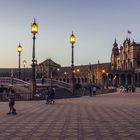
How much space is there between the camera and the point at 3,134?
46.9 feet

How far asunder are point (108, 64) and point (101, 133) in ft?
543

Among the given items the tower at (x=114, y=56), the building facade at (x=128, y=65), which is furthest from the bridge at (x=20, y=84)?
the tower at (x=114, y=56)

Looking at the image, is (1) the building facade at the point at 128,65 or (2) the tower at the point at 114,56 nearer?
(1) the building facade at the point at 128,65

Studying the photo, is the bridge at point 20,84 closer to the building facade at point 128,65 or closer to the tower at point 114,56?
the building facade at point 128,65

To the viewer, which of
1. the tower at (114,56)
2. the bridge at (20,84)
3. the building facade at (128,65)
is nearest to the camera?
the bridge at (20,84)

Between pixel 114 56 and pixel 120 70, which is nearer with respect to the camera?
pixel 120 70

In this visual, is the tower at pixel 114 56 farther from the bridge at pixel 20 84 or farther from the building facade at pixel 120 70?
the bridge at pixel 20 84

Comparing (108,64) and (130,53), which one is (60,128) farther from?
(108,64)

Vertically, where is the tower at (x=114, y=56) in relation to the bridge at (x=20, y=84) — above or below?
above

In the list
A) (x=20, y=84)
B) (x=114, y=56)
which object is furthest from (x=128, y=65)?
(x=20, y=84)

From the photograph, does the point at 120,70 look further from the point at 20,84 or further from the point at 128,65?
the point at 20,84

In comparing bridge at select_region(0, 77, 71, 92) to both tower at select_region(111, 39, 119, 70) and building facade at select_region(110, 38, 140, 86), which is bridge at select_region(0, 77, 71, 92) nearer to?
building facade at select_region(110, 38, 140, 86)

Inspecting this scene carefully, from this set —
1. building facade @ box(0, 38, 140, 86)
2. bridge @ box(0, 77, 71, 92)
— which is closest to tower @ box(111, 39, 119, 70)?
building facade @ box(0, 38, 140, 86)

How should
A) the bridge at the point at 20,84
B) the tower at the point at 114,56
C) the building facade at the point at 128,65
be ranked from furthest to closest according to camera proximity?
the tower at the point at 114,56 → the building facade at the point at 128,65 → the bridge at the point at 20,84
